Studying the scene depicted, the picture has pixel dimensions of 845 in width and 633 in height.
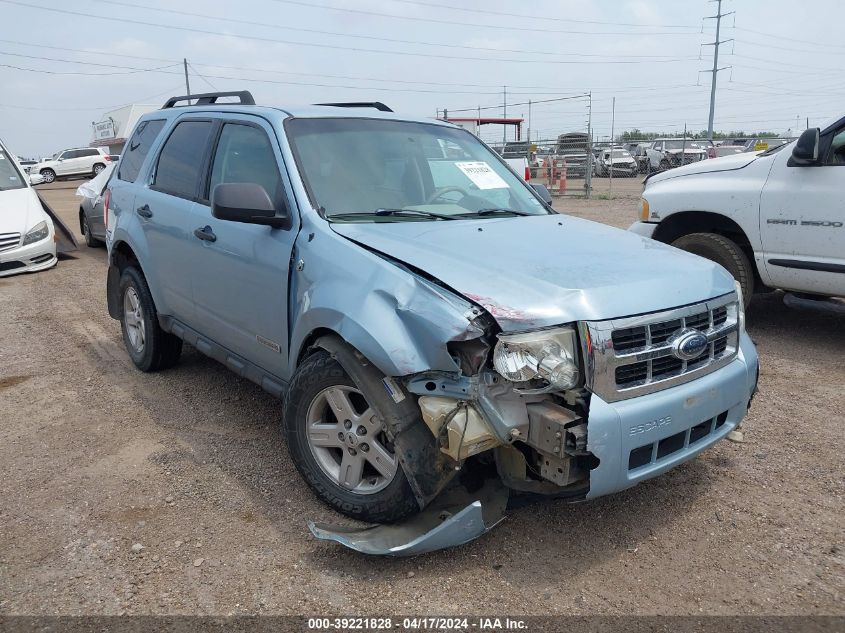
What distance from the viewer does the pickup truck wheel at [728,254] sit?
5844 mm

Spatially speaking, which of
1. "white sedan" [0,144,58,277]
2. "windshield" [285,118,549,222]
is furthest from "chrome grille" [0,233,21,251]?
"windshield" [285,118,549,222]

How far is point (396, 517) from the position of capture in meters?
2.87

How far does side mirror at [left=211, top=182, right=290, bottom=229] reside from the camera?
3328 millimetres

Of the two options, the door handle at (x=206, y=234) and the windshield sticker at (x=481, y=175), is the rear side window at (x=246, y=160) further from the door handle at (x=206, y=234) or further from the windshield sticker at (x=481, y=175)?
the windshield sticker at (x=481, y=175)

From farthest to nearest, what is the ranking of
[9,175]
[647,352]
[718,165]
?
[9,175], [718,165], [647,352]

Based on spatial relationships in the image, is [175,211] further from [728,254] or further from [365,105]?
[728,254]

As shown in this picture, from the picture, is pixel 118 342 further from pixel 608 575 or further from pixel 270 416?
pixel 608 575

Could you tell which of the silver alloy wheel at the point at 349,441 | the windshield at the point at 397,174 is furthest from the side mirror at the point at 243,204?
the silver alloy wheel at the point at 349,441

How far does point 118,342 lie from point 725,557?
5260 millimetres

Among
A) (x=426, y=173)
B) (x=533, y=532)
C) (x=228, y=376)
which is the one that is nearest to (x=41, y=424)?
(x=228, y=376)

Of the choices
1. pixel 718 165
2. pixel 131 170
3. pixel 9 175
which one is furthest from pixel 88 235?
pixel 718 165

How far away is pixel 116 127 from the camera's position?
38625 millimetres

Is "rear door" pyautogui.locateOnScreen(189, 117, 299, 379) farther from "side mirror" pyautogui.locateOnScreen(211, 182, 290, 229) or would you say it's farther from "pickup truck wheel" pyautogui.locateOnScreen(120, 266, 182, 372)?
"pickup truck wheel" pyautogui.locateOnScreen(120, 266, 182, 372)

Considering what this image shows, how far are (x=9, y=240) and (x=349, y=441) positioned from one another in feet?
27.6
